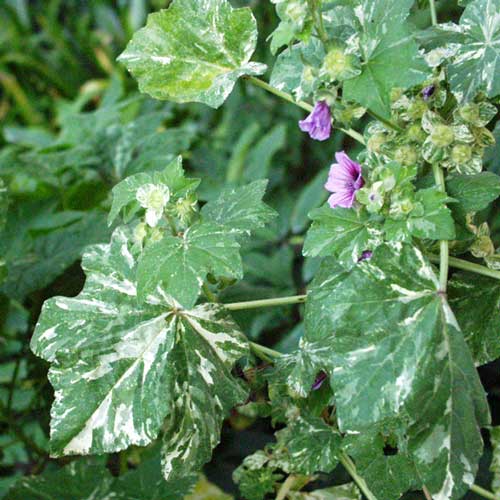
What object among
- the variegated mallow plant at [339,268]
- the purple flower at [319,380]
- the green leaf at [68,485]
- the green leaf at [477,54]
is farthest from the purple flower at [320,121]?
the green leaf at [68,485]

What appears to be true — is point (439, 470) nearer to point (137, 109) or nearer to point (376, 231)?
point (376, 231)

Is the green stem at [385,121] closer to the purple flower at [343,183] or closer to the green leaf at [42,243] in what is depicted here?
the purple flower at [343,183]

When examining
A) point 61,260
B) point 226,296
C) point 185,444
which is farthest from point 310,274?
point 185,444

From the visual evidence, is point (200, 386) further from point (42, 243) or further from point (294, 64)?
point (42, 243)

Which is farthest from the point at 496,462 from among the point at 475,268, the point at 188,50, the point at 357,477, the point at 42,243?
the point at 42,243

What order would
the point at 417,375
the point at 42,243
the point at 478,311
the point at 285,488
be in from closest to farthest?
the point at 417,375 → the point at 478,311 → the point at 285,488 → the point at 42,243
